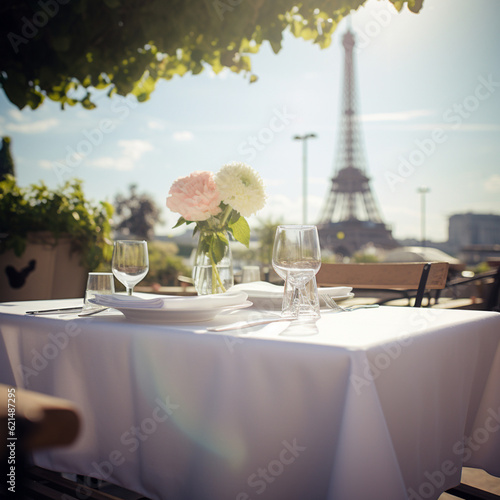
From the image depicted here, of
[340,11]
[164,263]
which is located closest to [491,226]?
[164,263]

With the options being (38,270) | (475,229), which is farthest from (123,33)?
(475,229)

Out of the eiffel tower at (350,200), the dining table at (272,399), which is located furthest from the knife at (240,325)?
the eiffel tower at (350,200)

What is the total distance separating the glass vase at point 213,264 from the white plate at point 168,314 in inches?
15.3

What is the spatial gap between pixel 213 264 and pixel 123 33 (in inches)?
106

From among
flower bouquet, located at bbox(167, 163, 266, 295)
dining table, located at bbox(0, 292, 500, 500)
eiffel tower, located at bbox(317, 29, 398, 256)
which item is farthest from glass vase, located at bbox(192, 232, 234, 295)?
eiffel tower, located at bbox(317, 29, 398, 256)

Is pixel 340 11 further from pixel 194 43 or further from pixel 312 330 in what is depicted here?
pixel 312 330

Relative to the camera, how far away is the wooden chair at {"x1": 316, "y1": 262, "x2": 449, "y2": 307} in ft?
8.20

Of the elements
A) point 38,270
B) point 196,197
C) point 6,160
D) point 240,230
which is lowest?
point 38,270

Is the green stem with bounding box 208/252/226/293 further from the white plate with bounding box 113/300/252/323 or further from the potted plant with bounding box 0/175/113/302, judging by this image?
the potted plant with bounding box 0/175/113/302

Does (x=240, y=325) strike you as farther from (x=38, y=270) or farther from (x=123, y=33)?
(x=123, y=33)

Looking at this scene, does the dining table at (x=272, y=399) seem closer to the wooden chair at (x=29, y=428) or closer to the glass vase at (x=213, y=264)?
the wooden chair at (x=29, y=428)

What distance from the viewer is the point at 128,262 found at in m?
1.58

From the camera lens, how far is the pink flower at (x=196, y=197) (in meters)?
1.51

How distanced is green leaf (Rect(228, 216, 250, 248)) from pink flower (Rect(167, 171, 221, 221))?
0.36 ft
